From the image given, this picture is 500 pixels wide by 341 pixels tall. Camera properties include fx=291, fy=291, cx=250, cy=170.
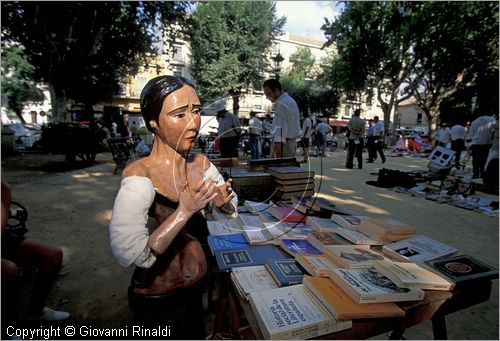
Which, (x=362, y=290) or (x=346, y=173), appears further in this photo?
(x=346, y=173)

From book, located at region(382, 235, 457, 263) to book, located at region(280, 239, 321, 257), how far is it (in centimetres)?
45

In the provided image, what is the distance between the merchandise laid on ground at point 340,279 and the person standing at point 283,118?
1.52 metres

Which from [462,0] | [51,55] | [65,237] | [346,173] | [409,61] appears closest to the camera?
[65,237]

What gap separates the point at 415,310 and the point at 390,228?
26.6 inches

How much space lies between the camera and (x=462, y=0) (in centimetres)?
1543

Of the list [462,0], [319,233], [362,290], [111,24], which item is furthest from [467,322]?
[462,0]

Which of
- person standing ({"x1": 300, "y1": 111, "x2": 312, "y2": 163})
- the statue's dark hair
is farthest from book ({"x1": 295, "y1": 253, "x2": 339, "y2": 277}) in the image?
the statue's dark hair

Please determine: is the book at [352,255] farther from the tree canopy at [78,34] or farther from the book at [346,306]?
the tree canopy at [78,34]

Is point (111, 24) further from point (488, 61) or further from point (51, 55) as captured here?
point (488, 61)

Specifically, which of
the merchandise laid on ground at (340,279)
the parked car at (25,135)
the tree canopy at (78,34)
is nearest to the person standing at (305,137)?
the merchandise laid on ground at (340,279)

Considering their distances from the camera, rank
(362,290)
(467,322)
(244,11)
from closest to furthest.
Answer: (362,290), (467,322), (244,11)

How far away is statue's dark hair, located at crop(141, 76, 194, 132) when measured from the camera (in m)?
1.35

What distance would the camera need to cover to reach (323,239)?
6.35 feet

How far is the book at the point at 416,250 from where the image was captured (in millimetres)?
1689
